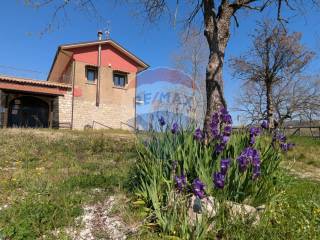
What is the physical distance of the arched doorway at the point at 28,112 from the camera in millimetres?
Answer: 21766

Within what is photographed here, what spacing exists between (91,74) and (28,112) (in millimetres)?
5530

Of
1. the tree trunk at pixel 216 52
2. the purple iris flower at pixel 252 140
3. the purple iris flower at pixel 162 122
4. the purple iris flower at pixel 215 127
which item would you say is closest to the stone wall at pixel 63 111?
the tree trunk at pixel 216 52

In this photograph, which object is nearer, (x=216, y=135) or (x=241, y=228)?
(x=241, y=228)

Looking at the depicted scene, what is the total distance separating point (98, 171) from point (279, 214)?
10.5 ft

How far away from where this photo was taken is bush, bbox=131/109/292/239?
291 cm

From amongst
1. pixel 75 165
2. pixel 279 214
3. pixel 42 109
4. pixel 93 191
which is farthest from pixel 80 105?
pixel 279 214

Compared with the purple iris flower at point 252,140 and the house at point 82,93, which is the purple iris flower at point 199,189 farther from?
the house at point 82,93

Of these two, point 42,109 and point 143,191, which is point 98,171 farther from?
point 42,109

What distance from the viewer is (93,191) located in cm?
419

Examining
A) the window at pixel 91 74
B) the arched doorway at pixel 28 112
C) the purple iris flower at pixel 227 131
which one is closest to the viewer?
the purple iris flower at pixel 227 131

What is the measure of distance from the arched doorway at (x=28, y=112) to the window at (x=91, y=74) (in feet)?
12.8

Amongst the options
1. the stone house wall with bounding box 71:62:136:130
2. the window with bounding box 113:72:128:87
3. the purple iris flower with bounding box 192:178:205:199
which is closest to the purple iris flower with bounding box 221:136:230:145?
Result: the purple iris flower with bounding box 192:178:205:199

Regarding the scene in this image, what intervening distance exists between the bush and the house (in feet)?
59.7

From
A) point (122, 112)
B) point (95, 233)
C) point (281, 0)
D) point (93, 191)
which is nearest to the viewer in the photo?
point (95, 233)
